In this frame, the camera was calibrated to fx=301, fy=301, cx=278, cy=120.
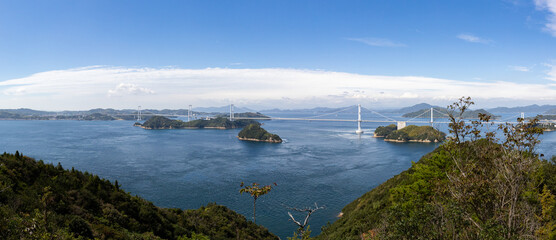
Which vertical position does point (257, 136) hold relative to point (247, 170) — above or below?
above

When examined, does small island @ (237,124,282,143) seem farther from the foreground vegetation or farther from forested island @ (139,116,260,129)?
the foreground vegetation

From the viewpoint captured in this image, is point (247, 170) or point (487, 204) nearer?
point (487, 204)

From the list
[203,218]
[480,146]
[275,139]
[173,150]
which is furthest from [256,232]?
[275,139]

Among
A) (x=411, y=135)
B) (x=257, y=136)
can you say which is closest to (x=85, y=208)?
(x=257, y=136)

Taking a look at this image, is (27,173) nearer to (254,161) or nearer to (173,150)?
(254,161)

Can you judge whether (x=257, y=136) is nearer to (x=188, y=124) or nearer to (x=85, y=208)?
(x=188, y=124)

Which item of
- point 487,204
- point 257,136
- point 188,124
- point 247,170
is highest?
point 487,204

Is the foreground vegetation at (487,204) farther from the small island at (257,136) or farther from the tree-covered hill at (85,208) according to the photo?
the small island at (257,136)

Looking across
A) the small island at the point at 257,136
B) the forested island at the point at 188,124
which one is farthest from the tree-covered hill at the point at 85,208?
the forested island at the point at 188,124
